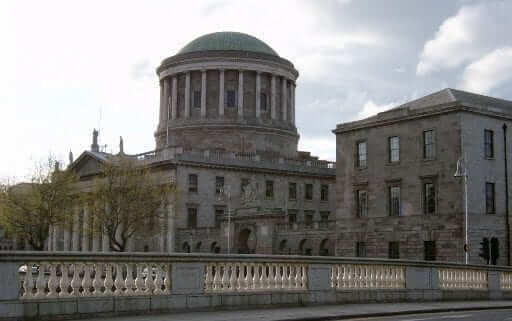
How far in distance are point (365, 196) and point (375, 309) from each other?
39.8 m

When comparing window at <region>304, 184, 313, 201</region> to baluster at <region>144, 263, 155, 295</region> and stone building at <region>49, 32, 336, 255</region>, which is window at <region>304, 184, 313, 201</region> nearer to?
stone building at <region>49, 32, 336, 255</region>

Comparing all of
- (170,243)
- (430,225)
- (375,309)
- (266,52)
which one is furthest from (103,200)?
(375,309)

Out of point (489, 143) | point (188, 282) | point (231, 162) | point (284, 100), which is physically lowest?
point (188, 282)

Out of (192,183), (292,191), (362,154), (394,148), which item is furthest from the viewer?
(292,191)

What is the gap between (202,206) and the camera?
84.9m

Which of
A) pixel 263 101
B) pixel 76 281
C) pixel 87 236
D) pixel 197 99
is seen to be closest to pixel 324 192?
pixel 263 101

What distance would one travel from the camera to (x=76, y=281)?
18078 mm

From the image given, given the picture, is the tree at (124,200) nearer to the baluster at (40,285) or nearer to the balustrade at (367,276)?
the balustrade at (367,276)

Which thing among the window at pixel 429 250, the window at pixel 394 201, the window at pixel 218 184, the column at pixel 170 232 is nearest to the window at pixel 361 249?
the window at pixel 394 201

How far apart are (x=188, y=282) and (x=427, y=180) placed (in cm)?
3992

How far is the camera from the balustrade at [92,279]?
57.5ft

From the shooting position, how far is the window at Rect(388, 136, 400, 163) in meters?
59.9

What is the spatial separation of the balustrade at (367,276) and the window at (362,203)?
35222 millimetres

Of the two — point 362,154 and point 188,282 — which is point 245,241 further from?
point 188,282
